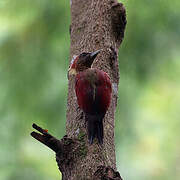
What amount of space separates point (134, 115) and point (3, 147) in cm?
152

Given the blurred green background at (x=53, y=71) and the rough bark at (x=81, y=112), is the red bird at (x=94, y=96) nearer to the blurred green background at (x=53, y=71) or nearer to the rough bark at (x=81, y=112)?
the rough bark at (x=81, y=112)

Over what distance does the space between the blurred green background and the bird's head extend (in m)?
1.59

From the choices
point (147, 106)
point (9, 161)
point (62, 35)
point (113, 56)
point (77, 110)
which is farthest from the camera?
point (147, 106)

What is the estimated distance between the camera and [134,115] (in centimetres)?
462

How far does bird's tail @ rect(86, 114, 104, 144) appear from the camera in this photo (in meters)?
2.27

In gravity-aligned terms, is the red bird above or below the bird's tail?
above

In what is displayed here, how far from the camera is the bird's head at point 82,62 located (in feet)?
8.63

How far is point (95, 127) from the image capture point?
7.57 feet

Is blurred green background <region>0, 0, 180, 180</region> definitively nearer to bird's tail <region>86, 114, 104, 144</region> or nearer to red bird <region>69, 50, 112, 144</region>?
red bird <region>69, 50, 112, 144</region>

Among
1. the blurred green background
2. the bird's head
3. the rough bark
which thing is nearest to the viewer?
the rough bark

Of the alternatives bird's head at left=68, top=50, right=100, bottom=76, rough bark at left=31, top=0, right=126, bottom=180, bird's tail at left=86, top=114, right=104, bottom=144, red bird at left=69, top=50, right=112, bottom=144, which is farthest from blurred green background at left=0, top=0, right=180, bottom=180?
bird's tail at left=86, top=114, right=104, bottom=144

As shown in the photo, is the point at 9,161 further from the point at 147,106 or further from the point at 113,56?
the point at 113,56

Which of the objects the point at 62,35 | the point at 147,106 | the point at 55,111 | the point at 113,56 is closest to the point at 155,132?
the point at 147,106

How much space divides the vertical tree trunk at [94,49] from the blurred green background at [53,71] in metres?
1.40
